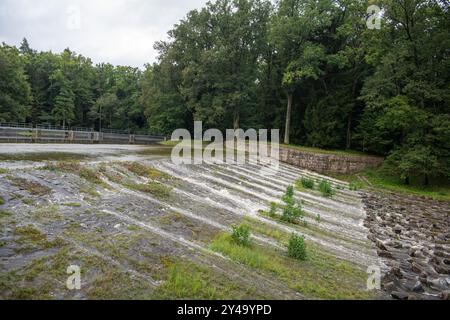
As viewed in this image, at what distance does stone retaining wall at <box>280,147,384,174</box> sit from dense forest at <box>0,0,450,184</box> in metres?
2.45

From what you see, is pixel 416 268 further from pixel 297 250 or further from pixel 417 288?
pixel 297 250

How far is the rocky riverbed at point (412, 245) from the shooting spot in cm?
510

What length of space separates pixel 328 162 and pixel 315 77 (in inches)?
317

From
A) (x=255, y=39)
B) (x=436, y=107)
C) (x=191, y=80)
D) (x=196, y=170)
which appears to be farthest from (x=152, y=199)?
Result: (x=255, y=39)

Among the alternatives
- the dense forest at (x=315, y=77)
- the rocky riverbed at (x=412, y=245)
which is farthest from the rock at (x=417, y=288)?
the dense forest at (x=315, y=77)

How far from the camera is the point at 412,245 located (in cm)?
745

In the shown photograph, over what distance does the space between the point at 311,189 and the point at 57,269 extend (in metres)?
12.0

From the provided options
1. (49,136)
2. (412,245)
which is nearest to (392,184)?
(412,245)

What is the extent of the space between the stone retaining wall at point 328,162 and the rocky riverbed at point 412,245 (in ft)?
26.3

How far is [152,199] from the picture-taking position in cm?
745

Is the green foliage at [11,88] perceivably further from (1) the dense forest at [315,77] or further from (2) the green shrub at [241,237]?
(2) the green shrub at [241,237]

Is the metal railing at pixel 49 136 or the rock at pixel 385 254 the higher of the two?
the metal railing at pixel 49 136

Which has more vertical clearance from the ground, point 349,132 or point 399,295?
point 349,132

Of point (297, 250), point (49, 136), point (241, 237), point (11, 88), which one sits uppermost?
point (11, 88)
